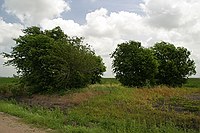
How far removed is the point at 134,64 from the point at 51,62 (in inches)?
454

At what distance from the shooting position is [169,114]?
19.8m

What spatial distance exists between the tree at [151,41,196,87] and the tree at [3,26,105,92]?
1332 cm

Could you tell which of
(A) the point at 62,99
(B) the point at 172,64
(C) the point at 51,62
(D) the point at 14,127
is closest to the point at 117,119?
(D) the point at 14,127

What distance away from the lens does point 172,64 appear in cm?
4816

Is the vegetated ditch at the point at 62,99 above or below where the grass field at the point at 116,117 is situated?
above

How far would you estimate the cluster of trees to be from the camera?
43344 millimetres

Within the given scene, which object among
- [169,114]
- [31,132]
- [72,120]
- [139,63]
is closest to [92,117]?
[72,120]

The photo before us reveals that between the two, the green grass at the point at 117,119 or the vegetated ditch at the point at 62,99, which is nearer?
the green grass at the point at 117,119

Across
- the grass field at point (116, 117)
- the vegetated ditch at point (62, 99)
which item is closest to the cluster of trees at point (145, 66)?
the vegetated ditch at point (62, 99)

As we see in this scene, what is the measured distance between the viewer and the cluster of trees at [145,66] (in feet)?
142

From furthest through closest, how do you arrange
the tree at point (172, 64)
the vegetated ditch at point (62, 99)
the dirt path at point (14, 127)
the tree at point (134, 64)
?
1. the tree at point (172, 64)
2. the tree at point (134, 64)
3. the vegetated ditch at point (62, 99)
4. the dirt path at point (14, 127)

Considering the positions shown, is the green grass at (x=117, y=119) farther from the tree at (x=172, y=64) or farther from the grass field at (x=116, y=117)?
the tree at (x=172, y=64)

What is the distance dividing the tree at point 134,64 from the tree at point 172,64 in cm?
469

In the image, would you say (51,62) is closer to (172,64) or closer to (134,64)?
(134,64)
